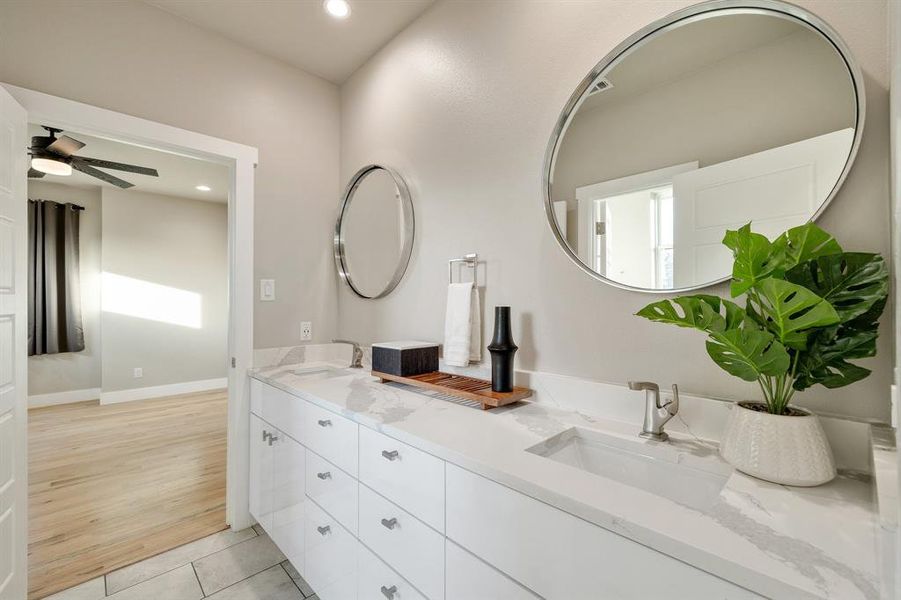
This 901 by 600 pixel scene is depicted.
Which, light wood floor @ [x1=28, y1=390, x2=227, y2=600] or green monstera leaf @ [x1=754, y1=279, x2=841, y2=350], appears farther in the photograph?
light wood floor @ [x1=28, y1=390, x2=227, y2=600]

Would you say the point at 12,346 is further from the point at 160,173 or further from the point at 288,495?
the point at 160,173

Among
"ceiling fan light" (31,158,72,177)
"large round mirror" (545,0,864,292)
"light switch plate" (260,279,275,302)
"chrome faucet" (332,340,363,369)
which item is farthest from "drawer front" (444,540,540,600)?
"ceiling fan light" (31,158,72,177)

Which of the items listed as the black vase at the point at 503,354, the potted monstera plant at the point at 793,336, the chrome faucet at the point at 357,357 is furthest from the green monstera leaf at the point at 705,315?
the chrome faucet at the point at 357,357

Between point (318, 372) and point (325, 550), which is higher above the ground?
point (318, 372)

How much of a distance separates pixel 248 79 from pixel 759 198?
2443 millimetres

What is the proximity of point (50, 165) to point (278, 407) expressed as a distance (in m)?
2.67

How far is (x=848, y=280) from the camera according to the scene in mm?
758

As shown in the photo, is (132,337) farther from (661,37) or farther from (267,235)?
(661,37)

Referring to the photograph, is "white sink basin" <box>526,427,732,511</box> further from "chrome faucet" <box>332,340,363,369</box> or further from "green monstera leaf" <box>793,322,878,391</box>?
"chrome faucet" <box>332,340,363,369</box>

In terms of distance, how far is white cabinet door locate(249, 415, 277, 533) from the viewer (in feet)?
6.23

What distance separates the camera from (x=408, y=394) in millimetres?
1545

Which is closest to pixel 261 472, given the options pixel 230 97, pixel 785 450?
pixel 230 97

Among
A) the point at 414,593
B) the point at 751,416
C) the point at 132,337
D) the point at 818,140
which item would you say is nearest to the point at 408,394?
the point at 414,593

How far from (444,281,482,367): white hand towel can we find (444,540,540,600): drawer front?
0.74m
